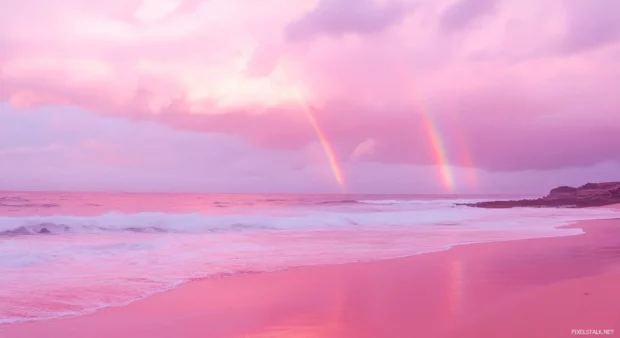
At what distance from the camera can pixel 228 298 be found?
7297 millimetres

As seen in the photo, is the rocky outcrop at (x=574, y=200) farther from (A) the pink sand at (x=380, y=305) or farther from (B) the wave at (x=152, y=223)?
(A) the pink sand at (x=380, y=305)

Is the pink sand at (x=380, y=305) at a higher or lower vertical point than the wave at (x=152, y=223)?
lower

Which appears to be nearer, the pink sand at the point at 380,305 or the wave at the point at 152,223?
the pink sand at the point at 380,305

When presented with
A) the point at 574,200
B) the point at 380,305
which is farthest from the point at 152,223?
the point at 574,200

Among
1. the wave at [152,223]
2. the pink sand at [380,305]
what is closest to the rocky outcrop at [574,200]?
the wave at [152,223]

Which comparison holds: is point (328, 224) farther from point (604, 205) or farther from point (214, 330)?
point (604, 205)

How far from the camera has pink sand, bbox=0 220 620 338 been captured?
560 cm

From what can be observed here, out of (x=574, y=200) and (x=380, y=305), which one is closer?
(x=380, y=305)

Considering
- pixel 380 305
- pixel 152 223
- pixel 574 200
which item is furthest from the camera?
pixel 574 200

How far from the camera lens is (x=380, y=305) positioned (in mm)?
6766

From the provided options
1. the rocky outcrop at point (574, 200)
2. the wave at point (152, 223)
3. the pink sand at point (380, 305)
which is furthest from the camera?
the rocky outcrop at point (574, 200)

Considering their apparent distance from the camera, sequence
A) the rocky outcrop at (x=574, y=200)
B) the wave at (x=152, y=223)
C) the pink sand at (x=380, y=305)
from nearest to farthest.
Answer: the pink sand at (x=380, y=305)
the wave at (x=152, y=223)
the rocky outcrop at (x=574, y=200)

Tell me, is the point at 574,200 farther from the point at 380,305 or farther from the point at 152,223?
the point at 380,305

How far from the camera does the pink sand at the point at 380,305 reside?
560 cm
